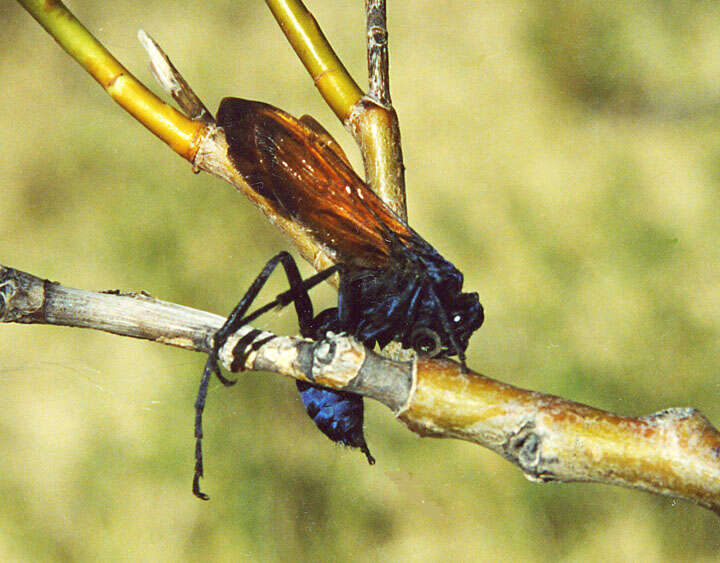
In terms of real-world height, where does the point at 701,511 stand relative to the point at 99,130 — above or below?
below

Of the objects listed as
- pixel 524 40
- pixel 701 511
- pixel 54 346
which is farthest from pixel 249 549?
pixel 524 40

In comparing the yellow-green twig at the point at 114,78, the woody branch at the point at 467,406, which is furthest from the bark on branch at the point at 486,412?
the yellow-green twig at the point at 114,78

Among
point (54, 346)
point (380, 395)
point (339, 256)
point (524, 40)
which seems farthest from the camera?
point (524, 40)

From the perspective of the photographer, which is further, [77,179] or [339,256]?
[77,179]

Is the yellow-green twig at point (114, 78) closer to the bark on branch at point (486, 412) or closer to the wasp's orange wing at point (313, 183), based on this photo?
the wasp's orange wing at point (313, 183)

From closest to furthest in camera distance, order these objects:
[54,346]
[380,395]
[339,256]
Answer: [380,395], [339,256], [54,346]

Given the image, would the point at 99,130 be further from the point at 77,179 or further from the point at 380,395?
the point at 380,395

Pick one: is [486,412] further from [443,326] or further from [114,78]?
[114,78]
